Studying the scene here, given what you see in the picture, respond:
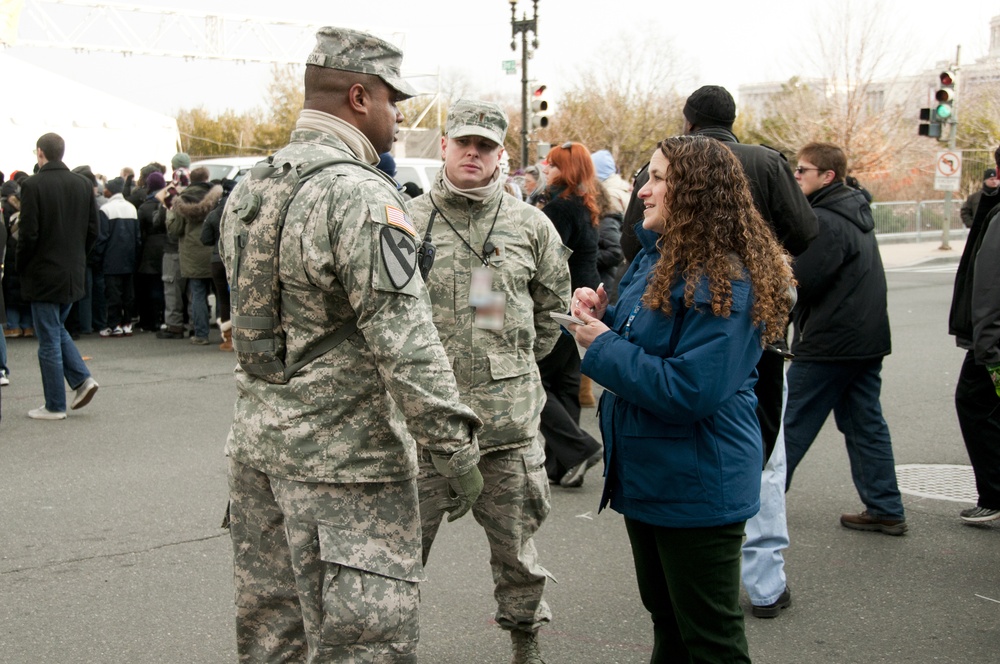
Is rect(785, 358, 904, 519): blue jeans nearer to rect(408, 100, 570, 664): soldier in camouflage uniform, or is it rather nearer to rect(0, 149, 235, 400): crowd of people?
rect(408, 100, 570, 664): soldier in camouflage uniform

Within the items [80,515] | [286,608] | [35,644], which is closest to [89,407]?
[80,515]

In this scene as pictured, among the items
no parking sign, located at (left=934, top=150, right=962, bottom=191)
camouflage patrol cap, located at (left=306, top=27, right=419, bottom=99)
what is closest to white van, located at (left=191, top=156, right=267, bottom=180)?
camouflage patrol cap, located at (left=306, top=27, right=419, bottom=99)

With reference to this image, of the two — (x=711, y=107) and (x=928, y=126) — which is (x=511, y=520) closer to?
(x=711, y=107)

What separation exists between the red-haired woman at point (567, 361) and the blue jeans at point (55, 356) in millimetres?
3809

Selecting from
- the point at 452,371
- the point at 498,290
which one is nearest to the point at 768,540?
the point at 498,290

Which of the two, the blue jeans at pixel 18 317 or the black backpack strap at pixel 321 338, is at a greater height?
the black backpack strap at pixel 321 338

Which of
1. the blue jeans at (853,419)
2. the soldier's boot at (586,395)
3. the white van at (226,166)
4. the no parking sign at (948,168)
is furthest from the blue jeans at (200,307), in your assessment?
the no parking sign at (948,168)

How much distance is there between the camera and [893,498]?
5379mm

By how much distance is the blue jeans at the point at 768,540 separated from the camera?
13.9 ft

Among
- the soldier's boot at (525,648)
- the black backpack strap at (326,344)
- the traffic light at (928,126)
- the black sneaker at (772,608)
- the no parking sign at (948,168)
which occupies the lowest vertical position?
the black sneaker at (772,608)

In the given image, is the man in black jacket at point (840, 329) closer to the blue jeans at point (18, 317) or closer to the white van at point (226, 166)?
the blue jeans at point (18, 317)

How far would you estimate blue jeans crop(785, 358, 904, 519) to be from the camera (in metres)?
5.25

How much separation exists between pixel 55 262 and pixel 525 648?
18.5 ft

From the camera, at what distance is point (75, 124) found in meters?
18.7
